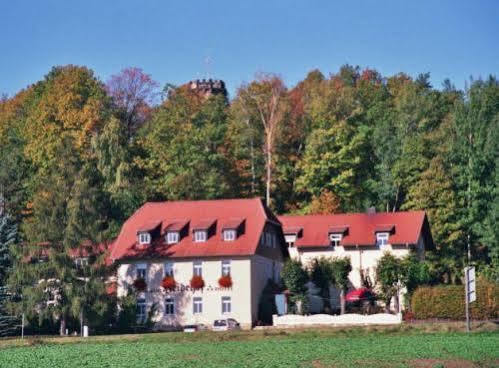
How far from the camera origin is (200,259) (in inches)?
3243

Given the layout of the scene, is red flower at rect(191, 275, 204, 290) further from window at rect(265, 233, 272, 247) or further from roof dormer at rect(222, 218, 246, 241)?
window at rect(265, 233, 272, 247)

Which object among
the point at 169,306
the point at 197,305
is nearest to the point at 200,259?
the point at 197,305

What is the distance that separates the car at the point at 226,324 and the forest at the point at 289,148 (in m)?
12.2

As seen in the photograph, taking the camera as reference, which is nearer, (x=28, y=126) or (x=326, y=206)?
(x=326, y=206)

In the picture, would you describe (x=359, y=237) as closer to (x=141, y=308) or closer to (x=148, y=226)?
(x=148, y=226)

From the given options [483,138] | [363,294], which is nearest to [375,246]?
[363,294]

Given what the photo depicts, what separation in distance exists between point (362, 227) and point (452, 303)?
17245 millimetres

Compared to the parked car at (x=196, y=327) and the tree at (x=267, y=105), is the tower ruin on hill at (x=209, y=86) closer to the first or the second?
the tree at (x=267, y=105)

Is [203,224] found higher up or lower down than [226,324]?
higher up

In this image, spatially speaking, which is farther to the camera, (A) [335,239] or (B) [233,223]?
(A) [335,239]

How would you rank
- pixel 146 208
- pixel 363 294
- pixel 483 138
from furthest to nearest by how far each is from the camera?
pixel 483 138, pixel 146 208, pixel 363 294

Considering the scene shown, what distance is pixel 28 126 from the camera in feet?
362

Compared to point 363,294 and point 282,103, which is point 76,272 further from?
point 282,103

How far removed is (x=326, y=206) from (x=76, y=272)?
28431 mm
